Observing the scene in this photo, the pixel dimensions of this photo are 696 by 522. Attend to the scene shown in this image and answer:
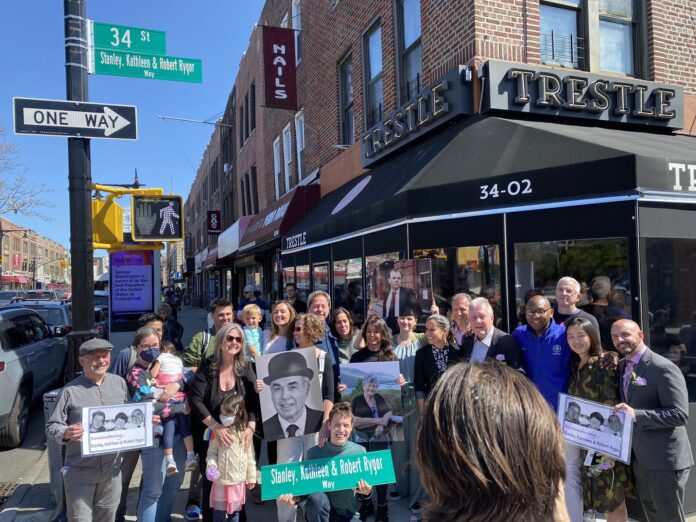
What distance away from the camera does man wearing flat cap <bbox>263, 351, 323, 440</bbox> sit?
13.4 ft

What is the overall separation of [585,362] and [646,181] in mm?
1896

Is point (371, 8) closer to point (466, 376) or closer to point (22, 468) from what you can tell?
point (22, 468)

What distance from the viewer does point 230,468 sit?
376 cm

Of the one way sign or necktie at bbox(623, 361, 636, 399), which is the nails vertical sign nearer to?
the one way sign

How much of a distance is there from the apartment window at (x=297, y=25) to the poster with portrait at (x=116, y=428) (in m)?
12.4

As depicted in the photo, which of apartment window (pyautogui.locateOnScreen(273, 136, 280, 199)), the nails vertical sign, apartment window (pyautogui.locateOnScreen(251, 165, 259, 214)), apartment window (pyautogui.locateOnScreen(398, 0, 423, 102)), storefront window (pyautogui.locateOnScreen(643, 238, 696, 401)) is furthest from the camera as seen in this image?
apartment window (pyautogui.locateOnScreen(251, 165, 259, 214))

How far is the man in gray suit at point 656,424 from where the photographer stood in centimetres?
331

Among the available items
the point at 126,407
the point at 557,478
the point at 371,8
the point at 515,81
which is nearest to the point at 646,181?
the point at 515,81

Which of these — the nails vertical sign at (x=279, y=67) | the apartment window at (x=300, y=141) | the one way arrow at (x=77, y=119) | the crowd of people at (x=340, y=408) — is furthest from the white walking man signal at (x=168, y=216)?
the apartment window at (x=300, y=141)

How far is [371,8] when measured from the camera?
977cm

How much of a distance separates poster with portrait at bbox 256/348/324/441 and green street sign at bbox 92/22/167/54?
135 inches

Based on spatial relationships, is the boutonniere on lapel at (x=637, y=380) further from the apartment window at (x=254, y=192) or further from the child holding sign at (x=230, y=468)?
the apartment window at (x=254, y=192)

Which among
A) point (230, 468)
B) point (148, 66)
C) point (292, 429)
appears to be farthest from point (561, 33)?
point (230, 468)

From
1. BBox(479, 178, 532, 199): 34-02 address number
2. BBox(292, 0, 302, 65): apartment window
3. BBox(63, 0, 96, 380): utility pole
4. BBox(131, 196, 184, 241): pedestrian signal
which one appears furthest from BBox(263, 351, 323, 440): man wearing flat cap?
BBox(292, 0, 302, 65): apartment window
